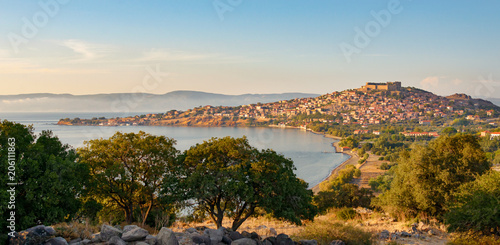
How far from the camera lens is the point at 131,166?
10.3 m

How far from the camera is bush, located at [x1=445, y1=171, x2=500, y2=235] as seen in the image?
813cm

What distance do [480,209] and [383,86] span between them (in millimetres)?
172187

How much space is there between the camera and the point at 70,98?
94.9 meters

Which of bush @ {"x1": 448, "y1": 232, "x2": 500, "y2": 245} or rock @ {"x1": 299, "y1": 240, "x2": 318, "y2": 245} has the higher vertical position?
rock @ {"x1": 299, "y1": 240, "x2": 318, "y2": 245}

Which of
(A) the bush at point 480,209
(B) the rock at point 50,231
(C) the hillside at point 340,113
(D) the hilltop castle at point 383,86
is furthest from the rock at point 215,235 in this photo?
(D) the hilltop castle at point 383,86

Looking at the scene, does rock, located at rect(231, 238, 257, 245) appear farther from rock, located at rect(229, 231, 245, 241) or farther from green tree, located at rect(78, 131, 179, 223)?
green tree, located at rect(78, 131, 179, 223)

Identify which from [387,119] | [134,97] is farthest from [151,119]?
[387,119]

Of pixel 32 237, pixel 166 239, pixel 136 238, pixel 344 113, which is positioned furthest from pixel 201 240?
pixel 344 113

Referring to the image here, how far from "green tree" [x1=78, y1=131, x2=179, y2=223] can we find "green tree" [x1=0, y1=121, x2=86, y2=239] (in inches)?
83.7

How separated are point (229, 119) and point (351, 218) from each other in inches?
4194

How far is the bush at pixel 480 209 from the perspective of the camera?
26.7ft

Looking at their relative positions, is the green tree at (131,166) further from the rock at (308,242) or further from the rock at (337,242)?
the rock at (337,242)

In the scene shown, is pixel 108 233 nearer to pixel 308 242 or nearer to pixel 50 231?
pixel 50 231

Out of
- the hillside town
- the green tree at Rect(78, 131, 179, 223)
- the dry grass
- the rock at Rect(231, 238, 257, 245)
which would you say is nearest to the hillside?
the hillside town
